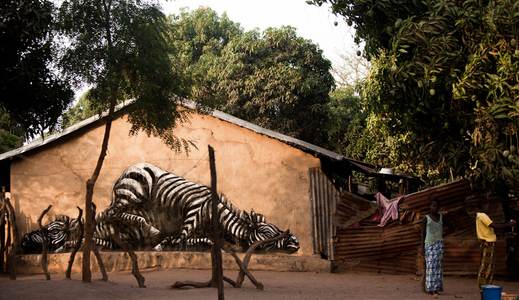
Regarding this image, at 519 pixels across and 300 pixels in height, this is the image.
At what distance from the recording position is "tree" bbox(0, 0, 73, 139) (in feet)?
27.4

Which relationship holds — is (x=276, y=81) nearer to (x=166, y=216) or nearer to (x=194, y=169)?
(x=194, y=169)

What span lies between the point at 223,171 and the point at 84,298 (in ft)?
22.1

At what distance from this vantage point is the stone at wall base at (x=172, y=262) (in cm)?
1583

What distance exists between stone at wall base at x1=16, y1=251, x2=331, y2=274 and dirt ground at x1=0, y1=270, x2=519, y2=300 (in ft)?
4.38

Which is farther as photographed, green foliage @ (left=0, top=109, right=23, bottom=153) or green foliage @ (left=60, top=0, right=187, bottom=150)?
green foliage @ (left=0, top=109, right=23, bottom=153)

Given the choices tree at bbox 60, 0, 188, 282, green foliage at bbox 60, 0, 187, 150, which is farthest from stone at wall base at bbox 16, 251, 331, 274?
green foliage at bbox 60, 0, 187, 150

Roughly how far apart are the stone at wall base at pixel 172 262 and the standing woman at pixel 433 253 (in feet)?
15.3

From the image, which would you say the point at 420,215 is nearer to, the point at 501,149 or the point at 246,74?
the point at 501,149

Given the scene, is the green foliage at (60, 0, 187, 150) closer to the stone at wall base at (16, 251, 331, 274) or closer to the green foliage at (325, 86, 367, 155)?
the stone at wall base at (16, 251, 331, 274)

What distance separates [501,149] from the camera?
946 centimetres

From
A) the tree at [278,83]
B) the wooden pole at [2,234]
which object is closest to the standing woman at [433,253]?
the wooden pole at [2,234]

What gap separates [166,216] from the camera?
16906 millimetres

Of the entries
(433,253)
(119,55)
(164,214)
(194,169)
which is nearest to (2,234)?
(164,214)

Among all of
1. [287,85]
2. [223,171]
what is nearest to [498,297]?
[223,171]
